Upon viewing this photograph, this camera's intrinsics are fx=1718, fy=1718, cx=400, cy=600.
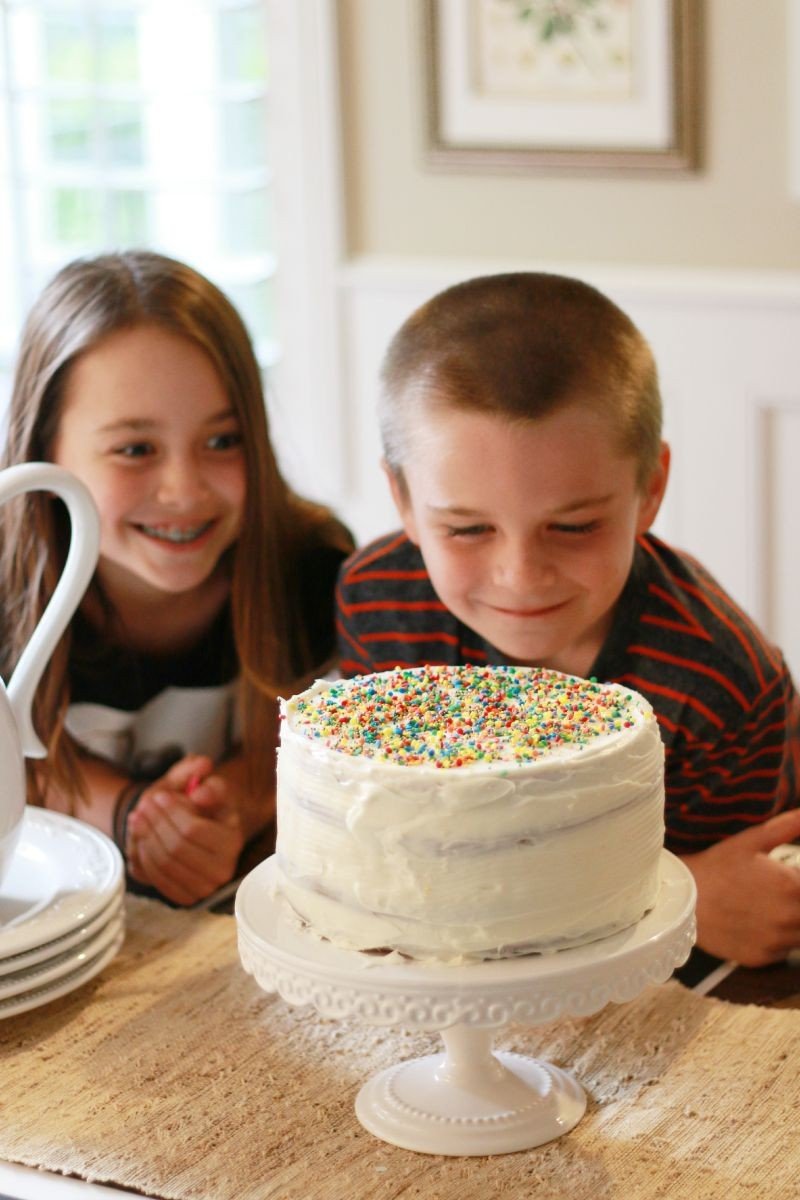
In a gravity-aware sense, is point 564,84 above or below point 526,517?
above

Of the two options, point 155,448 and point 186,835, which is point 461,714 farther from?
point 155,448

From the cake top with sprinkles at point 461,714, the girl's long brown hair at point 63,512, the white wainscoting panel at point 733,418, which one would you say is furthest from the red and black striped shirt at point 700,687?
the white wainscoting panel at point 733,418

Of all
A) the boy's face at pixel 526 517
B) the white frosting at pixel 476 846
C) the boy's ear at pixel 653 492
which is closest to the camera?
the white frosting at pixel 476 846

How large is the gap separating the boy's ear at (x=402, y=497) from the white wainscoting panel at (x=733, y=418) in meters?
1.80

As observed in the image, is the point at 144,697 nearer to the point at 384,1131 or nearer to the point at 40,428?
the point at 40,428

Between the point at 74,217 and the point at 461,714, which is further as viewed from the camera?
the point at 74,217

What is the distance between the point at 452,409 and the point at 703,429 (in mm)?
2059

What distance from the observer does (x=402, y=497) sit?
1643 mm

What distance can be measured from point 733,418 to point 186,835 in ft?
6.84

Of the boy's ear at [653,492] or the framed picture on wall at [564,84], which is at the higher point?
the framed picture on wall at [564,84]

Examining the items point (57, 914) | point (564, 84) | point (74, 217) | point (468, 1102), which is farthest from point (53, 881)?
point (74, 217)

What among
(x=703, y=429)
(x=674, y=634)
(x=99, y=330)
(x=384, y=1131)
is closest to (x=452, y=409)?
(x=674, y=634)

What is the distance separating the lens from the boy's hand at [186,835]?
1.60m

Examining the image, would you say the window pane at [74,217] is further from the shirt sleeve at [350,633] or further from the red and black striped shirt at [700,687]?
the red and black striped shirt at [700,687]
